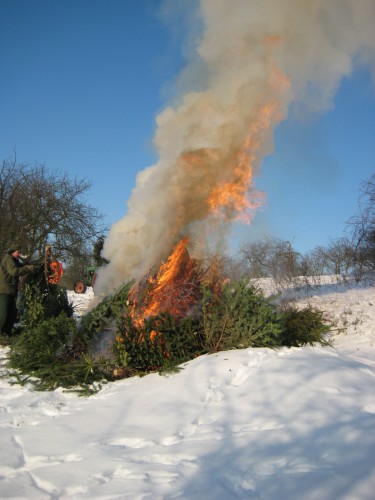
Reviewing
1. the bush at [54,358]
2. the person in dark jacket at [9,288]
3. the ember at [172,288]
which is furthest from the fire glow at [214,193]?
the person in dark jacket at [9,288]

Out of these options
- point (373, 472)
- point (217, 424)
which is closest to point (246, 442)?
point (217, 424)

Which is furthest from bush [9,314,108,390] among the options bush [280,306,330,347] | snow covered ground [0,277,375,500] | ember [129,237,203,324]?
bush [280,306,330,347]

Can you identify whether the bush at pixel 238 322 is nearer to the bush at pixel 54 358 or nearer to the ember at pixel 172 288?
the ember at pixel 172 288

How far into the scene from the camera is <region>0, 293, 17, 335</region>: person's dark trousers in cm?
893

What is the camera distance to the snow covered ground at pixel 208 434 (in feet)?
8.36

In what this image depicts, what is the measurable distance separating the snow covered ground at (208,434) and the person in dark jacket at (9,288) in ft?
12.0

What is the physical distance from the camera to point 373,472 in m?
2.47

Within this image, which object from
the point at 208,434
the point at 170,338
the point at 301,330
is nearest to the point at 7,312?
the point at 170,338

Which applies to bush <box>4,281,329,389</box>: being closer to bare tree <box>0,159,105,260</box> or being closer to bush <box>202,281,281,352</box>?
bush <box>202,281,281,352</box>

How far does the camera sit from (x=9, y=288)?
9.05m

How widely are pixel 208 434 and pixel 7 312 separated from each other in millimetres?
7071

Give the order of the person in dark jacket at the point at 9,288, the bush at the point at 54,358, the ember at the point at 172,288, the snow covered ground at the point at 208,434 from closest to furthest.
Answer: the snow covered ground at the point at 208,434 < the bush at the point at 54,358 < the ember at the point at 172,288 < the person in dark jacket at the point at 9,288

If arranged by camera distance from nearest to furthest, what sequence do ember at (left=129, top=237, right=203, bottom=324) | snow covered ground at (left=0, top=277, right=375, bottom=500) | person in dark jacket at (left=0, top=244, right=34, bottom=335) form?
snow covered ground at (left=0, top=277, right=375, bottom=500), ember at (left=129, top=237, right=203, bottom=324), person in dark jacket at (left=0, top=244, right=34, bottom=335)

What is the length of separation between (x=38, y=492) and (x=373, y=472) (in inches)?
84.1
